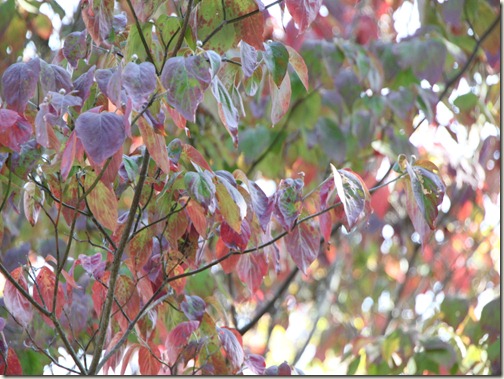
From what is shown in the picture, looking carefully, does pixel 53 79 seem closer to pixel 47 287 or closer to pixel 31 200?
pixel 31 200

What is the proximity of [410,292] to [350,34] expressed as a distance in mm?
1516

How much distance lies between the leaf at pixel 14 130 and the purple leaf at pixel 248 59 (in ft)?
1.11

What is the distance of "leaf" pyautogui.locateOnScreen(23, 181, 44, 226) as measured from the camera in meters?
1.29

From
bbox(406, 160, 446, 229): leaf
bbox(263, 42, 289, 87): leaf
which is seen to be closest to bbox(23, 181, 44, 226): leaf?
bbox(263, 42, 289, 87): leaf

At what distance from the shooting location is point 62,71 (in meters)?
1.21

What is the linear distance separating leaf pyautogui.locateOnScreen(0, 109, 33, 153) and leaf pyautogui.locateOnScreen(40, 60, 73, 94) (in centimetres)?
6

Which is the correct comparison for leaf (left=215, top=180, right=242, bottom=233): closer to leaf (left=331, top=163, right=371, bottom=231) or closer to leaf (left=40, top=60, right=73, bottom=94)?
leaf (left=331, top=163, right=371, bottom=231)

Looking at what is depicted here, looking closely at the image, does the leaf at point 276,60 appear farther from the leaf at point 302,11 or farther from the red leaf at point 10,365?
the red leaf at point 10,365

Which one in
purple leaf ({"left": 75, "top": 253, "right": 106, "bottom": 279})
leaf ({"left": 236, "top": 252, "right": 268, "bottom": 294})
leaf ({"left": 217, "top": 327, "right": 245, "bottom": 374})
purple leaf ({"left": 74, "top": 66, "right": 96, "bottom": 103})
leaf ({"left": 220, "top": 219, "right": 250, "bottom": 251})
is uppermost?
purple leaf ({"left": 74, "top": 66, "right": 96, "bottom": 103})

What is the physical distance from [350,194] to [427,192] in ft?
0.42

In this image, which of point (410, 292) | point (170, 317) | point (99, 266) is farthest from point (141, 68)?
point (410, 292)

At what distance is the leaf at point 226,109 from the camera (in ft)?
3.70

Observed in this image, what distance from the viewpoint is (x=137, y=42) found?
123 cm

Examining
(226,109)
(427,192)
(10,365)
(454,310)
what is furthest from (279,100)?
(454,310)
